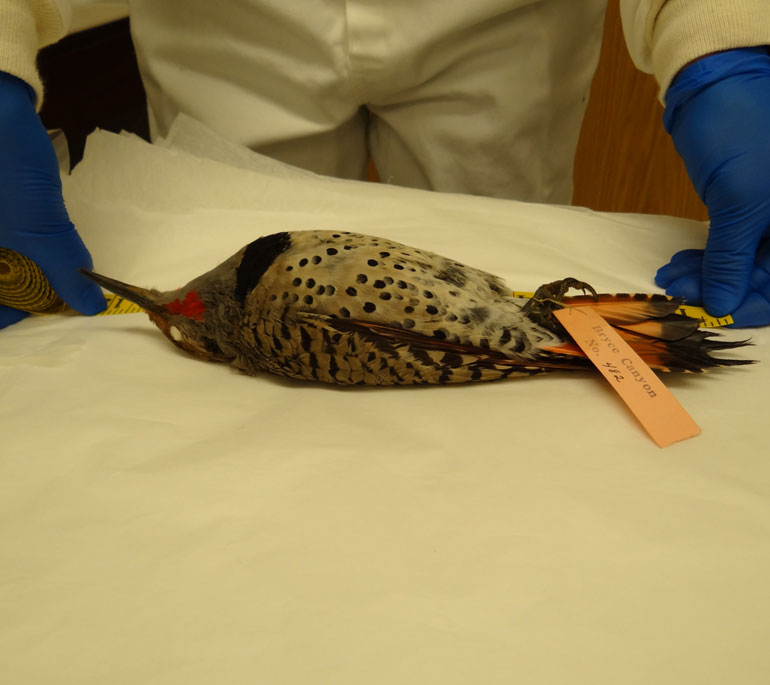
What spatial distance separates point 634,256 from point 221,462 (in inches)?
34.7

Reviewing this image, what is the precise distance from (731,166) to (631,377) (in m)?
0.44

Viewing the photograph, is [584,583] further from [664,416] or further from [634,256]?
[634,256]

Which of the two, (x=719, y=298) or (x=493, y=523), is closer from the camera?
(x=493, y=523)

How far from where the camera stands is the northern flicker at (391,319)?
834 millimetres

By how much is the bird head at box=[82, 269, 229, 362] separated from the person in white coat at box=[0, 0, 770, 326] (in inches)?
8.2

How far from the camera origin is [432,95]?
1.47 meters

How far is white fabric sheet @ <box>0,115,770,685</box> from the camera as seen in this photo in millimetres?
570

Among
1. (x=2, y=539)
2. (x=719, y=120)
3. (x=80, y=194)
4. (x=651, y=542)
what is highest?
(x=719, y=120)

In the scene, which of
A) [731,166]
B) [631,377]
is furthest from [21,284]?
[731,166]

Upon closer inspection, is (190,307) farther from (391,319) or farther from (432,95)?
(432,95)

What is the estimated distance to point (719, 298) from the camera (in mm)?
1076

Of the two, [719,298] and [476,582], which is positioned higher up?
[719,298]

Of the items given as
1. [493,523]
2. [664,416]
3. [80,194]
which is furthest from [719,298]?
[80,194]

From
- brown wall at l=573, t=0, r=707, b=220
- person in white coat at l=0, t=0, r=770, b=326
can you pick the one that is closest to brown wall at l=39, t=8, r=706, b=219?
brown wall at l=573, t=0, r=707, b=220
